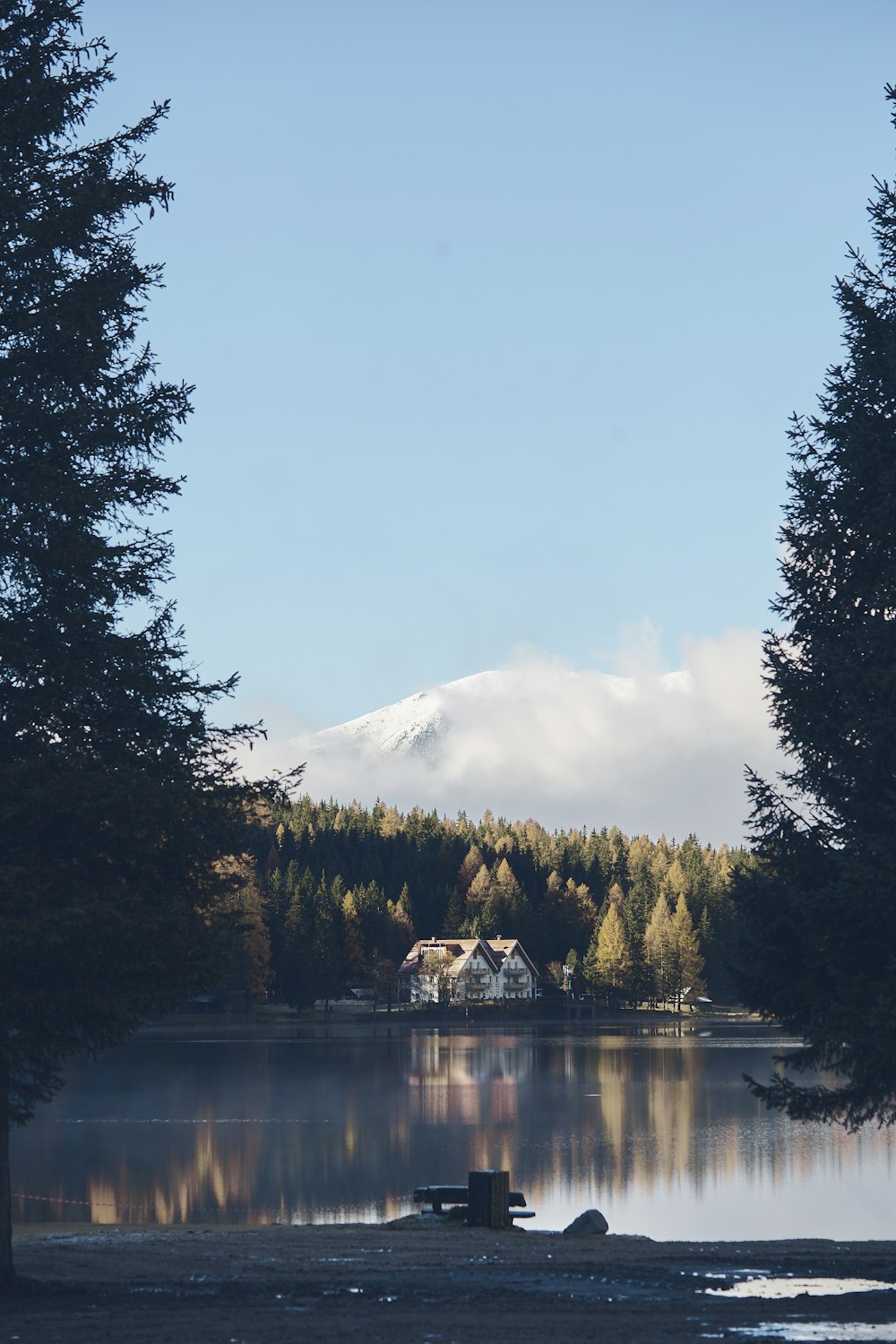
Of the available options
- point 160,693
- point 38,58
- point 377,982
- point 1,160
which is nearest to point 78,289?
point 1,160

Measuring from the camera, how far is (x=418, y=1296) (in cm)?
1780

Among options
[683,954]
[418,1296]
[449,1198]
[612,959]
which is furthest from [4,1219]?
[683,954]

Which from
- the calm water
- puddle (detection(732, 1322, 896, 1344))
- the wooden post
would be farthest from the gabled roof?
puddle (detection(732, 1322, 896, 1344))

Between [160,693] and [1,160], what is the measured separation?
283 inches

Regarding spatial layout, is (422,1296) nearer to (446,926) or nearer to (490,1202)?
(490,1202)

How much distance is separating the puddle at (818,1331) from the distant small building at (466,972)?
15860 cm

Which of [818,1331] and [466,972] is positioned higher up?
[818,1331]

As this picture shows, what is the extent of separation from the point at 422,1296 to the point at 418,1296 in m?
0.04

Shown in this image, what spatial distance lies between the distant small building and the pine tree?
154 meters

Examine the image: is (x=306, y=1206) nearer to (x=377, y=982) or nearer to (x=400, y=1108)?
(x=400, y=1108)

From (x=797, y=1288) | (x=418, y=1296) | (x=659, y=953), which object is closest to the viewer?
(x=418, y=1296)

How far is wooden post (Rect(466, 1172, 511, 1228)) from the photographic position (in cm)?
3116

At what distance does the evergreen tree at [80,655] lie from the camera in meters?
17.9

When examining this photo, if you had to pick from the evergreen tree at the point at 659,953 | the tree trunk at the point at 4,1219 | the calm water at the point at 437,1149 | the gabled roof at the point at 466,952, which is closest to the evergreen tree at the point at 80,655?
the tree trunk at the point at 4,1219
